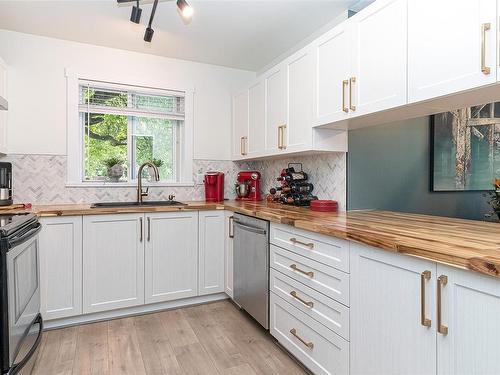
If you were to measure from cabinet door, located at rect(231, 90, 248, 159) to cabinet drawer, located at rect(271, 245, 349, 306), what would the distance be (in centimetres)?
153

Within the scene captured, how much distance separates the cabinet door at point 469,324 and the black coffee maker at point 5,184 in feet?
9.52

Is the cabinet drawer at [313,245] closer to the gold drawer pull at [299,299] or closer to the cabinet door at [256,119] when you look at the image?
the gold drawer pull at [299,299]

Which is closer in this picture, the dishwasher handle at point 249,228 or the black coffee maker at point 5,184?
the dishwasher handle at point 249,228

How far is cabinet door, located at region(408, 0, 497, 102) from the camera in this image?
1.19 m

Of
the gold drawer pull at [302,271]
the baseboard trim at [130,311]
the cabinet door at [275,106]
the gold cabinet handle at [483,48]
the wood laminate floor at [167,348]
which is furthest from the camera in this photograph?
the cabinet door at [275,106]

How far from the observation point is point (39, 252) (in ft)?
7.54

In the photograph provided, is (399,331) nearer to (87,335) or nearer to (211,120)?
(87,335)

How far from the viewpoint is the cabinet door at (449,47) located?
119 centimetres

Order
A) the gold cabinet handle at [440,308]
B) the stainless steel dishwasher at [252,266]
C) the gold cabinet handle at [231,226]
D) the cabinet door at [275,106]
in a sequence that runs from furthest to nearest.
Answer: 1. the gold cabinet handle at [231,226]
2. the cabinet door at [275,106]
3. the stainless steel dishwasher at [252,266]
4. the gold cabinet handle at [440,308]

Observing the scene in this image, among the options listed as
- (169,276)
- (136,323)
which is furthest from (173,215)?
(136,323)

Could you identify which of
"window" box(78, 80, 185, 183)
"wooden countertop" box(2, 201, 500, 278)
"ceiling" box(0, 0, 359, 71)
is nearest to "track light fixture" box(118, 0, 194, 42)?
"ceiling" box(0, 0, 359, 71)

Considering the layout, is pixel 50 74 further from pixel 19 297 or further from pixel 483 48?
pixel 483 48

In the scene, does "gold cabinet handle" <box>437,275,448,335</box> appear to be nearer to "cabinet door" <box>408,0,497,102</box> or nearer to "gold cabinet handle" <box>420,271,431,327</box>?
"gold cabinet handle" <box>420,271,431,327</box>

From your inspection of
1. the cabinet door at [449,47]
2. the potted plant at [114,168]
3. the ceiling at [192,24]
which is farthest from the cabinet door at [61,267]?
the cabinet door at [449,47]
